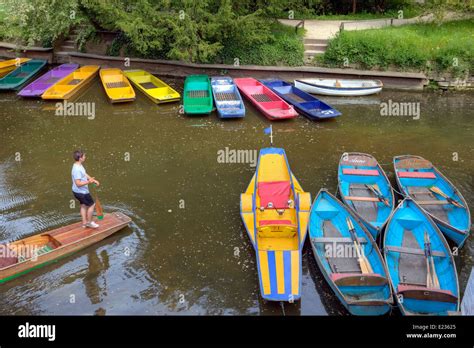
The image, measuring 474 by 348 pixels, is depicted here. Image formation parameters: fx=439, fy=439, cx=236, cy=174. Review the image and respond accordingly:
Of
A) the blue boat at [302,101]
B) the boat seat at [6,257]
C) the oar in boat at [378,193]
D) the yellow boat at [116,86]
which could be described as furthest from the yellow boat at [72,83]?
the oar in boat at [378,193]

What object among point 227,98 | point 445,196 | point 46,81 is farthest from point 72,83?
point 445,196

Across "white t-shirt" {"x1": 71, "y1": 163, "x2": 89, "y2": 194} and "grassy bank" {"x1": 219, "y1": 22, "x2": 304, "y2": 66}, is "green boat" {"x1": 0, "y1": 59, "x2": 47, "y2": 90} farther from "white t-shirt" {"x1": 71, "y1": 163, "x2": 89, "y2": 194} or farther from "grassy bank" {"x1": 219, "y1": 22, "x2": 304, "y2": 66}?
"white t-shirt" {"x1": 71, "y1": 163, "x2": 89, "y2": 194}

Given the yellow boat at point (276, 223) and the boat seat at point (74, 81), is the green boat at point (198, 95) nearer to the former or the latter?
the boat seat at point (74, 81)

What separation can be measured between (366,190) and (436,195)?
70.1 inches

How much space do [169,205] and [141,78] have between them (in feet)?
34.5

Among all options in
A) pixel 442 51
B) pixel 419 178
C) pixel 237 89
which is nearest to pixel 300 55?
pixel 237 89

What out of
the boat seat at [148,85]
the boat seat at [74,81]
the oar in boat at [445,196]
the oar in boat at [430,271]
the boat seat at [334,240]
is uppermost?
the boat seat at [74,81]

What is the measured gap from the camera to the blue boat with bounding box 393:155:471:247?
396 inches

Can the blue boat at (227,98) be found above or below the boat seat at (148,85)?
below

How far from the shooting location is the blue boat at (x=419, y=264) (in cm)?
778

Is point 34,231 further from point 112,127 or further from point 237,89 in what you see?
point 237,89

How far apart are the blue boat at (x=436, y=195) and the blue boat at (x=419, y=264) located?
0.56 metres

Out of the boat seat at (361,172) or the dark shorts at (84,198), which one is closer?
the dark shorts at (84,198)

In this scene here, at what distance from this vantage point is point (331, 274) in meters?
8.71
